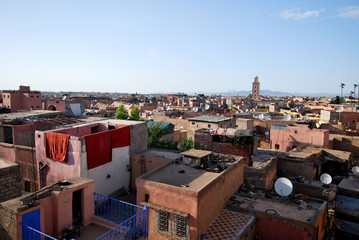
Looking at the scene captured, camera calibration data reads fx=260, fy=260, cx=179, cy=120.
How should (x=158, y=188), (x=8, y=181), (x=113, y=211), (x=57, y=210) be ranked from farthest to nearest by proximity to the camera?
1. (x=113, y=211)
2. (x=158, y=188)
3. (x=8, y=181)
4. (x=57, y=210)

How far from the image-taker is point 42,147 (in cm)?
1432

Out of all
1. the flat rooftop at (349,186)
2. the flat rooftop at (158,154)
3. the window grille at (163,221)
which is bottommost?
the flat rooftop at (349,186)

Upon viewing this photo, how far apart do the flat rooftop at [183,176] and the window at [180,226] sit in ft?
3.78

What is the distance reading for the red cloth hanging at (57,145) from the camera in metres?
13.3

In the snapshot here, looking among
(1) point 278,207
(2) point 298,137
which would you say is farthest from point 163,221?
(2) point 298,137

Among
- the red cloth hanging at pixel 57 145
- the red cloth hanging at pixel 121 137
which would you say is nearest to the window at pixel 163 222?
the red cloth hanging at pixel 121 137

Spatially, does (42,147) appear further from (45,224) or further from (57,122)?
(45,224)

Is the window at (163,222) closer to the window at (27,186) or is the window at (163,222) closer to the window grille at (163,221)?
the window grille at (163,221)

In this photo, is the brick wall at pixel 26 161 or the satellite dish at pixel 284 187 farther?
the brick wall at pixel 26 161

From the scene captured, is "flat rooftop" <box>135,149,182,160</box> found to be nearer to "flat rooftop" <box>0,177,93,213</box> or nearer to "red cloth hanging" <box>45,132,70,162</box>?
"red cloth hanging" <box>45,132,70,162</box>

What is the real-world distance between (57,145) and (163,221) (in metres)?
7.25

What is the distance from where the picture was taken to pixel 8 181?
30.0 feet

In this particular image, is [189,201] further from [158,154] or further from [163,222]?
[158,154]

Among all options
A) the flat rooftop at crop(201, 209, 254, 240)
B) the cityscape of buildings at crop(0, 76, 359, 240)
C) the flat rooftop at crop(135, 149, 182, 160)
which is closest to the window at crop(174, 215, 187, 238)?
the cityscape of buildings at crop(0, 76, 359, 240)
